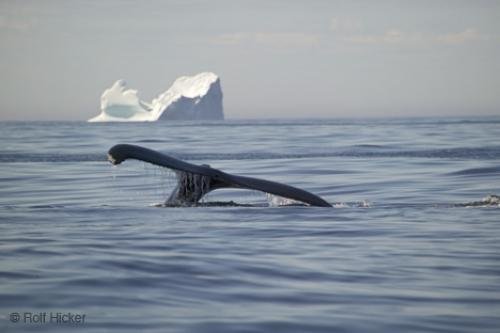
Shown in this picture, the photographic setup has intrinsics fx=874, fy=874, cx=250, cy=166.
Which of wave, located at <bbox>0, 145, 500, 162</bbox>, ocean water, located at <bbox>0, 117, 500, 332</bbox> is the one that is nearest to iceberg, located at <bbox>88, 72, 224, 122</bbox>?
wave, located at <bbox>0, 145, 500, 162</bbox>

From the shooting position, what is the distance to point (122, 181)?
61.6 feet

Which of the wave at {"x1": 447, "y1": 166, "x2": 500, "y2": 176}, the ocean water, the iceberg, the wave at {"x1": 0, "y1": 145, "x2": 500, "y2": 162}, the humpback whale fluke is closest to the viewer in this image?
the ocean water

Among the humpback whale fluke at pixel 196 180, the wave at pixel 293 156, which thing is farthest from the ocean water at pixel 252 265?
the wave at pixel 293 156

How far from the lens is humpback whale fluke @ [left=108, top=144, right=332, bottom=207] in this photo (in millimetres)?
8820

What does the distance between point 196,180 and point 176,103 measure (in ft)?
360

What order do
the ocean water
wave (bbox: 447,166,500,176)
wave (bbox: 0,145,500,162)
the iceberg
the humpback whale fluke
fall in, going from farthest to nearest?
the iceberg < wave (bbox: 0,145,500,162) < wave (bbox: 447,166,500,176) < the humpback whale fluke < the ocean water

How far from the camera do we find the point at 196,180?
10430 mm

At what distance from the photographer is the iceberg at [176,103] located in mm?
119056

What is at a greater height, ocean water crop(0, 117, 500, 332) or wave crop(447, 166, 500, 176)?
ocean water crop(0, 117, 500, 332)

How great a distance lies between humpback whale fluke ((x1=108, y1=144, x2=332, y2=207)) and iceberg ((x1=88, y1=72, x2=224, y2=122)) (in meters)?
106

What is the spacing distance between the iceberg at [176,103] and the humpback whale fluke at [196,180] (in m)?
106

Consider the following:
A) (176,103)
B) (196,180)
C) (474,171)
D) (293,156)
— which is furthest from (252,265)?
(176,103)

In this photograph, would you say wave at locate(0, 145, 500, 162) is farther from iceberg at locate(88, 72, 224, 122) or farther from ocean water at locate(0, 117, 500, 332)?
iceberg at locate(88, 72, 224, 122)

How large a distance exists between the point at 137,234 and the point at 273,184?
1.90m
